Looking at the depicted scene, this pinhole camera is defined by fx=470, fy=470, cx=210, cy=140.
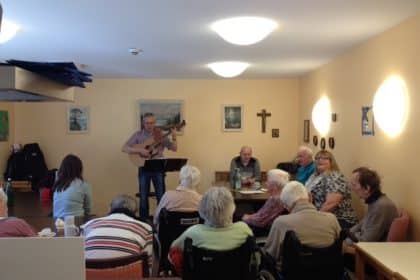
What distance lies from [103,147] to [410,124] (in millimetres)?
4763

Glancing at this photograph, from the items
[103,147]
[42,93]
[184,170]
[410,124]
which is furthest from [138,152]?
[42,93]

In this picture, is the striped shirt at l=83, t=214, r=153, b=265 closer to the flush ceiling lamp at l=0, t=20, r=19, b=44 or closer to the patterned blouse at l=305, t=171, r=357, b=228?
the flush ceiling lamp at l=0, t=20, r=19, b=44

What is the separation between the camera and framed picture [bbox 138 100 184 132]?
716 cm

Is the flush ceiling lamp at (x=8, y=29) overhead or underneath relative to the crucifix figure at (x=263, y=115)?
overhead

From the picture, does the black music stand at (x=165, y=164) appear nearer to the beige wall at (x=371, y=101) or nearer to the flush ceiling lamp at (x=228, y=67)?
the flush ceiling lamp at (x=228, y=67)

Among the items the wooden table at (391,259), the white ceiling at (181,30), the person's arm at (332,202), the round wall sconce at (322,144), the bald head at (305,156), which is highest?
the white ceiling at (181,30)

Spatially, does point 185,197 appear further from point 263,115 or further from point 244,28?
point 263,115

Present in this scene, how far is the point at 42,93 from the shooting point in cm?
117

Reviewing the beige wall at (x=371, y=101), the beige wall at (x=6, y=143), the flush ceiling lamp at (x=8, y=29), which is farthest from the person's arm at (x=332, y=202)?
the beige wall at (x=6, y=143)

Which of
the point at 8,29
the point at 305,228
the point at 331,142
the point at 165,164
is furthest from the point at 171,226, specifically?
the point at 331,142

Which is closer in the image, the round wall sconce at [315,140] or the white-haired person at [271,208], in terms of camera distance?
the white-haired person at [271,208]

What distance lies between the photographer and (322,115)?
597 centimetres

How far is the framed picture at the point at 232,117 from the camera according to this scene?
7.26 meters

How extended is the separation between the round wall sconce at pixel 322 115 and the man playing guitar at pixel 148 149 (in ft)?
6.30
